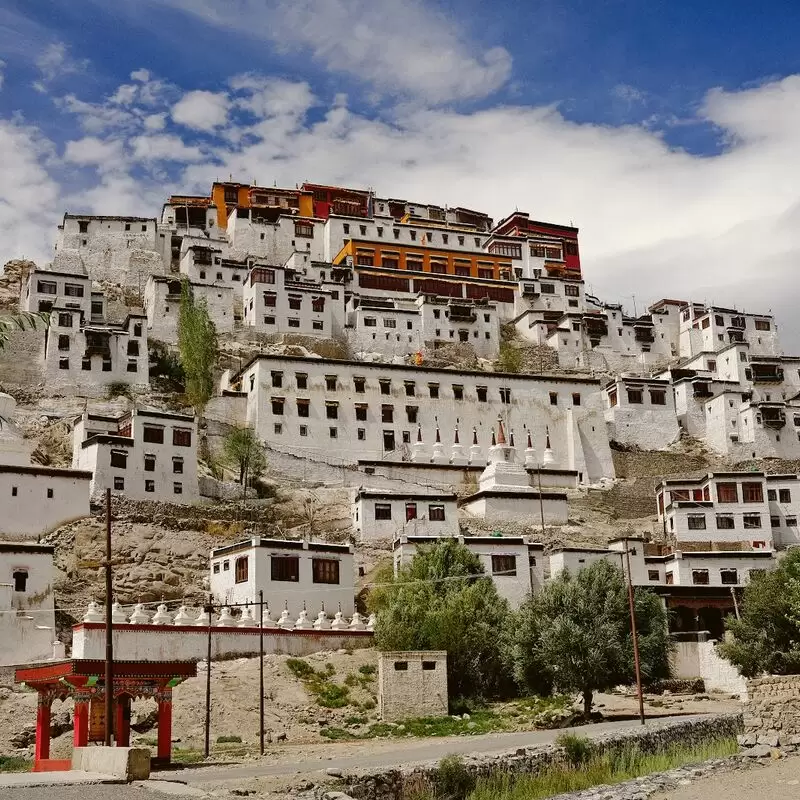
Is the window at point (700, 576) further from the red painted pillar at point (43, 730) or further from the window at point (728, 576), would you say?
the red painted pillar at point (43, 730)

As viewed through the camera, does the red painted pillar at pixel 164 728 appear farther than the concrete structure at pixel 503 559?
No

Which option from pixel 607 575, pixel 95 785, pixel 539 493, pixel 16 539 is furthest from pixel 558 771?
pixel 539 493

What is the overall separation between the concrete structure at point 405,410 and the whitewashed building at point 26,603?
24206 mm

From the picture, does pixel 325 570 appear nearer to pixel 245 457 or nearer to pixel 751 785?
pixel 245 457

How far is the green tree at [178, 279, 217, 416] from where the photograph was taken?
66938mm

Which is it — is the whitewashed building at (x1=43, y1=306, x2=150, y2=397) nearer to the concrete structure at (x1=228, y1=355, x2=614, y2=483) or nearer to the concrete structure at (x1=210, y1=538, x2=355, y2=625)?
the concrete structure at (x1=228, y1=355, x2=614, y2=483)

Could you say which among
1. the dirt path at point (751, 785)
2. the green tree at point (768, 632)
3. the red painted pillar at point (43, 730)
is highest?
the green tree at point (768, 632)

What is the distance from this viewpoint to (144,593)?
44625mm

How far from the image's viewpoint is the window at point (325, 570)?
45.4 meters

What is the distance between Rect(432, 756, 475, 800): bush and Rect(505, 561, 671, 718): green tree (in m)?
15.4

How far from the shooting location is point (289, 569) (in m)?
44.8

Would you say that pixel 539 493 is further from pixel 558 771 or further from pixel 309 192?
pixel 309 192

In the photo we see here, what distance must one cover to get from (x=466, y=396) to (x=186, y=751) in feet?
133

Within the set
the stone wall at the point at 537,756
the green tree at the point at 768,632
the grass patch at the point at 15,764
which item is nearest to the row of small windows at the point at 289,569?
Answer: the grass patch at the point at 15,764
